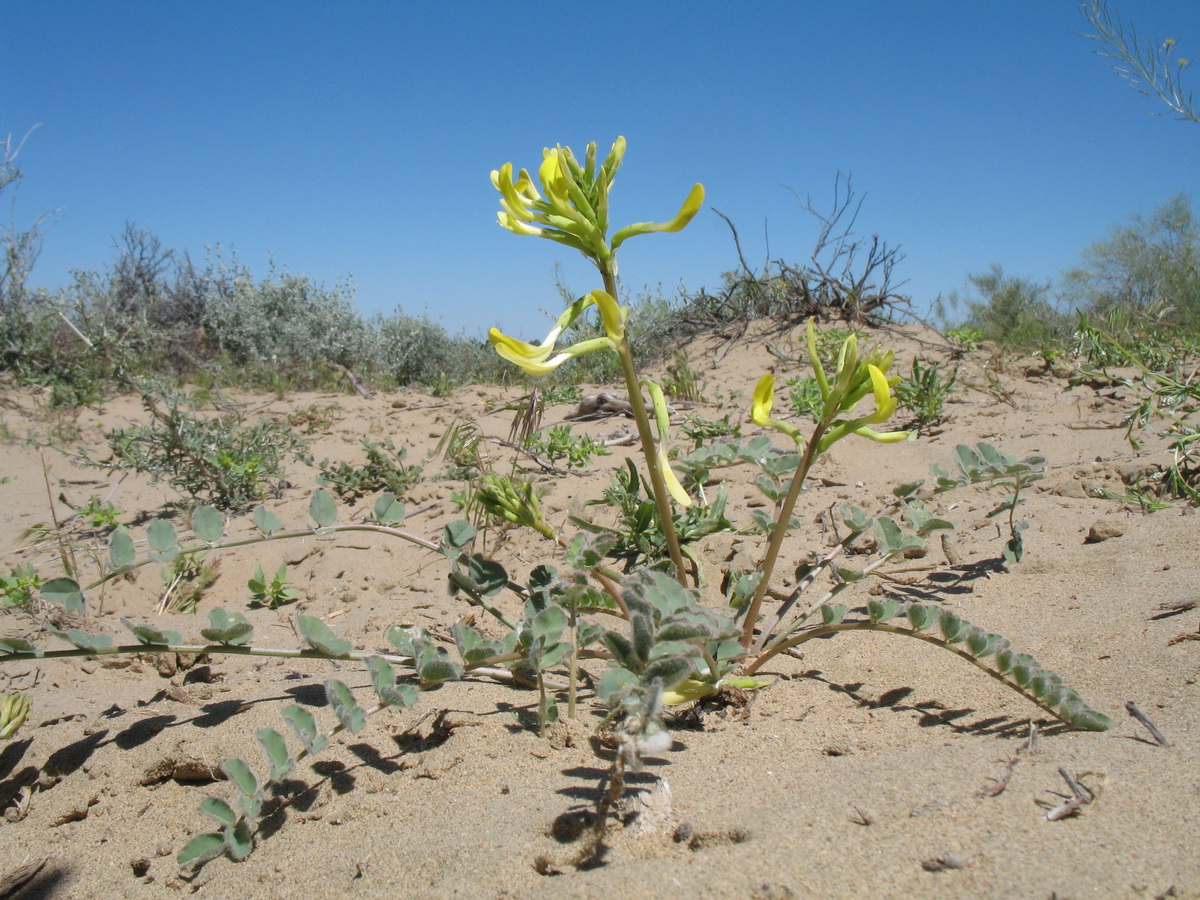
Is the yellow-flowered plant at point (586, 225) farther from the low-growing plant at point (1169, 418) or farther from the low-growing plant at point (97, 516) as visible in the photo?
the low-growing plant at point (97, 516)

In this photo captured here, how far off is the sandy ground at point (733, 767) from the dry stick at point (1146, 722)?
0.5 inches

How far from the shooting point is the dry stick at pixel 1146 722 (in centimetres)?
118

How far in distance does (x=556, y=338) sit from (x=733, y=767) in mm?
810

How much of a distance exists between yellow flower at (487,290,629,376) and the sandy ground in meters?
0.70

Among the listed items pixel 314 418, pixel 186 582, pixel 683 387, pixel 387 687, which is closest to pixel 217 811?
pixel 387 687

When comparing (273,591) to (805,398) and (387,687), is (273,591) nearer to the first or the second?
(387,687)

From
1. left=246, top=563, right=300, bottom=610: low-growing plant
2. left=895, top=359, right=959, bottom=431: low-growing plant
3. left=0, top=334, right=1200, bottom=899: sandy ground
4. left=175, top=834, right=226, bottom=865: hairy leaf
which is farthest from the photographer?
left=895, top=359, right=959, bottom=431: low-growing plant

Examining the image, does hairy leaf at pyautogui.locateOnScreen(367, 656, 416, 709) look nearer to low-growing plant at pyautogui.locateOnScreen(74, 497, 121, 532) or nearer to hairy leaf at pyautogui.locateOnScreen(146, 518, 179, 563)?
hairy leaf at pyautogui.locateOnScreen(146, 518, 179, 563)

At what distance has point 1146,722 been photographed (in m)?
1.23

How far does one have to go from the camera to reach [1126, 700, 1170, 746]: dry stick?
3.87 feet

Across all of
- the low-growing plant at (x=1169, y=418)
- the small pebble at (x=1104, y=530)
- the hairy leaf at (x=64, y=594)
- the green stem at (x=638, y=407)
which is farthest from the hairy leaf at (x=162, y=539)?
the low-growing plant at (x=1169, y=418)

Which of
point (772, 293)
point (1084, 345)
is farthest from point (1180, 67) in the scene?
point (772, 293)

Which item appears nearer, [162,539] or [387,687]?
[387,687]

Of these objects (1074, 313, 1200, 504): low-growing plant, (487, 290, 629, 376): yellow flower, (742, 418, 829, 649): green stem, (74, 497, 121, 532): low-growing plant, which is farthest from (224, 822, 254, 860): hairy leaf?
(74, 497, 121, 532): low-growing plant
